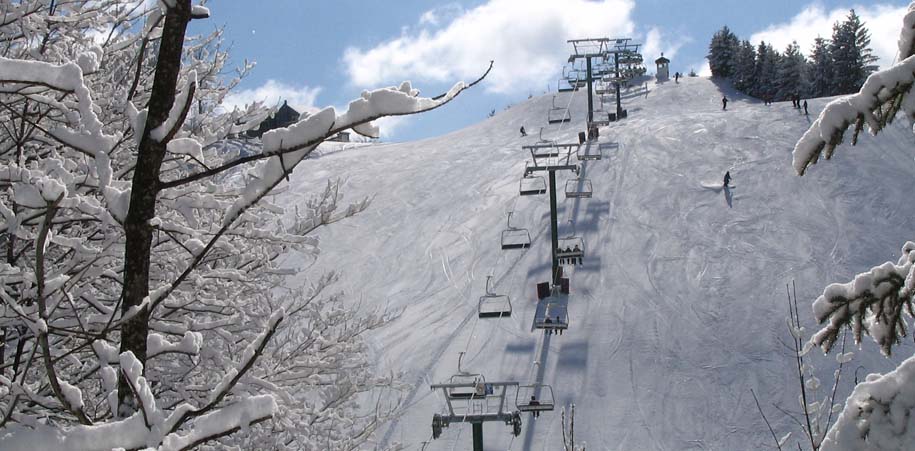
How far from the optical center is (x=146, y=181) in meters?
Result: 2.45

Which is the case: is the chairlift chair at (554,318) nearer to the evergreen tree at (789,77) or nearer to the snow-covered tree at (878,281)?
the snow-covered tree at (878,281)

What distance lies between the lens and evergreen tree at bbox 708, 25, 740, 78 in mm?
71625

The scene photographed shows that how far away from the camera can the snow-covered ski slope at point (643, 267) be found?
64.3 feet

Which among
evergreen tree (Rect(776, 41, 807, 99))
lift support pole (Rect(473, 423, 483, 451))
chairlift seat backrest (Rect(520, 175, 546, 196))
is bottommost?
lift support pole (Rect(473, 423, 483, 451))

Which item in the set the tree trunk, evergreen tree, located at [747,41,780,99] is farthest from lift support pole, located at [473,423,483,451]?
evergreen tree, located at [747,41,780,99]

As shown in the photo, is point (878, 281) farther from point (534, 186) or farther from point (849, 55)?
point (849, 55)

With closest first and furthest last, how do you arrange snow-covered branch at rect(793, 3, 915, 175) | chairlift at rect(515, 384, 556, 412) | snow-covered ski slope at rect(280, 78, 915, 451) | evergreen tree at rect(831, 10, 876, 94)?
1. snow-covered branch at rect(793, 3, 915, 175)
2. chairlift at rect(515, 384, 556, 412)
3. snow-covered ski slope at rect(280, 78, 915, 451)
4. evergreen tree at rect(831, 10, 876, 94)

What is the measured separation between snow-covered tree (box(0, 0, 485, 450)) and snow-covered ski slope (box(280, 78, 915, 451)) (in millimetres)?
11086

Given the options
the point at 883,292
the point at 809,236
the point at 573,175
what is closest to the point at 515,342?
the point at 809,236

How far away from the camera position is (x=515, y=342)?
22.6 m

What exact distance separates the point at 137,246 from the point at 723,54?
247 ft

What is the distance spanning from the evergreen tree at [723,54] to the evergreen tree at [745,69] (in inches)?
40.0

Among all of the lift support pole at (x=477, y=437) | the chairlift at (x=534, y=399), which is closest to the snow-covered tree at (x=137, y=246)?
the lift support pole at (x=477, y=437)

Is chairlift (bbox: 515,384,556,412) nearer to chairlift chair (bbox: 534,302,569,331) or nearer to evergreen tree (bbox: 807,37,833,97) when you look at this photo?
chairlift chair (bbox: 534,302,569,331)
